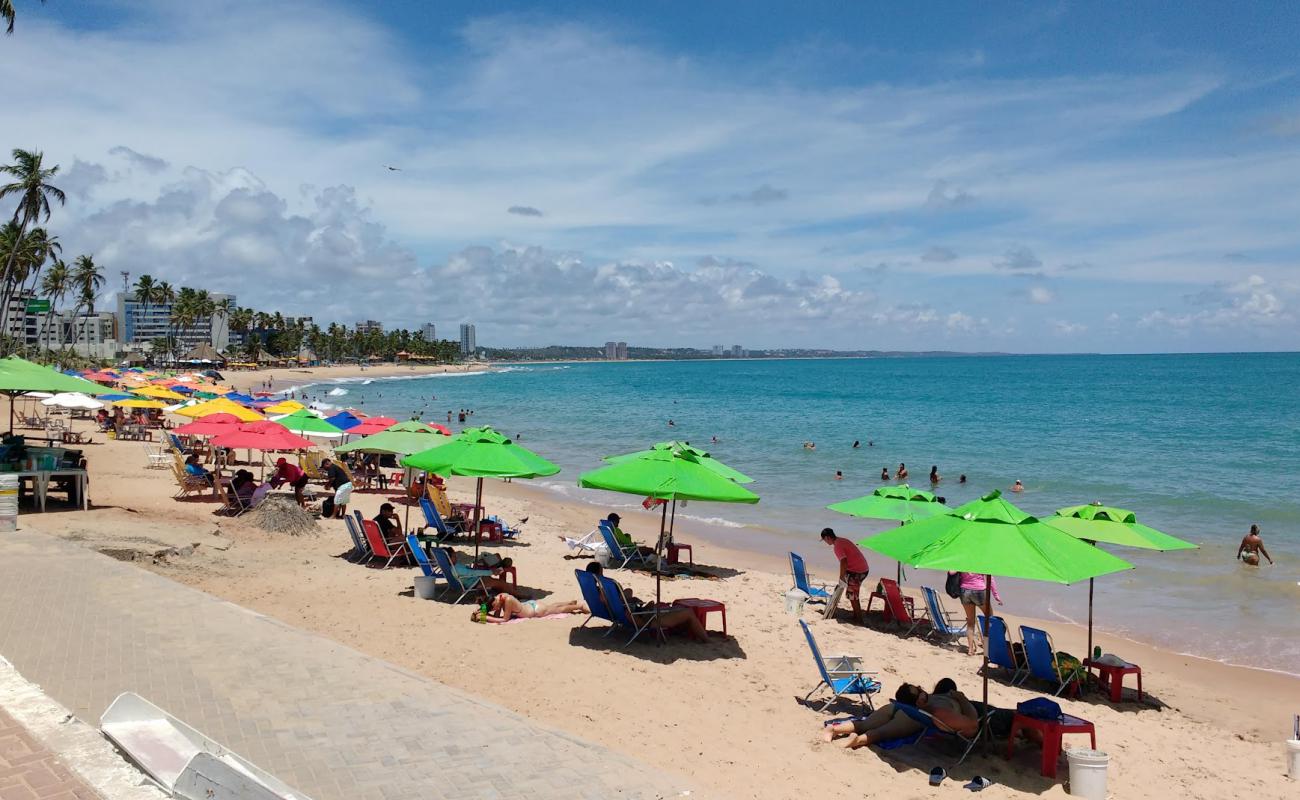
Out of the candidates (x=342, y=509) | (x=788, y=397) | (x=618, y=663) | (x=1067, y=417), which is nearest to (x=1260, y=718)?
(x=618, y=663)

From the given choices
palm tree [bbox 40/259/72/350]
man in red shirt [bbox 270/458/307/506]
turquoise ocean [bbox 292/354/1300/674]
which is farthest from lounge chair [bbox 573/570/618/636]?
palm tree [bbox 40/259/72/350]

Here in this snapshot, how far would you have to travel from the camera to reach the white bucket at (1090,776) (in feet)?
19.0

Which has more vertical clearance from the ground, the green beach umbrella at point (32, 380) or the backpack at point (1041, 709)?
the green beach umbrella at point (32, 380)

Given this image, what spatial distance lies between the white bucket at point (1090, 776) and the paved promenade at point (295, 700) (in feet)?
9.99

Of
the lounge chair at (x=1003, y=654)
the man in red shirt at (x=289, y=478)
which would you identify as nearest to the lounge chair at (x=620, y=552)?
the lounge chair at (x=1003, y=654)

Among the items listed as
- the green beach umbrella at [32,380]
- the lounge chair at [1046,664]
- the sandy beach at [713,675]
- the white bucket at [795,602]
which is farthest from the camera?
the green beach umbrella at [32,380]

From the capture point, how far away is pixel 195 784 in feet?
11.5

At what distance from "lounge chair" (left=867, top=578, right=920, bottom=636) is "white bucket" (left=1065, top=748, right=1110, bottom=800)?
4.20 meters

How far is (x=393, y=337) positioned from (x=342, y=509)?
167580 millimetres

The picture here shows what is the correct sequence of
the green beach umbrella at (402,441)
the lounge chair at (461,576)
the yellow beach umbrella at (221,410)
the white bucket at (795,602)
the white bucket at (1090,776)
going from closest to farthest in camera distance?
the white bucket at (1090,776)
the lounge chair at (461,576)
the white bucket at (795,602)
the green beach umbrella at (402,441)
the yellow beach umbrella at (221,410)

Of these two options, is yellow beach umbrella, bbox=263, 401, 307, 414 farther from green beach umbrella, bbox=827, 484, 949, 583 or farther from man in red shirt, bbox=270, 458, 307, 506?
green beach umbrella, bbox=827, 484, 949, 583

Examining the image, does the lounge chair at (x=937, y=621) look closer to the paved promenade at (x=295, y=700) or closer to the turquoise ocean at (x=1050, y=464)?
the turquoise ocean at (x=1050, y=464)

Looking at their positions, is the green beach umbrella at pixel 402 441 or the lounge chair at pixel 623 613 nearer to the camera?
the lounge chair at pixel 623 613

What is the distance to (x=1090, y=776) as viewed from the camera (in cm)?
582
